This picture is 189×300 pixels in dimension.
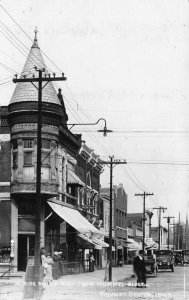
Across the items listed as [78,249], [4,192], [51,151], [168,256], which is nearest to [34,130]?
[51,151]

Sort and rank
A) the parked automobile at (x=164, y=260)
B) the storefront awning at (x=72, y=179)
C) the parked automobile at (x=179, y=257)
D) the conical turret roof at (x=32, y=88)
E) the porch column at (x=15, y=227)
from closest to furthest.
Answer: the porch column at (x=15, y=227) → the conical turret roof at (x=32, y=88) → the storefront awning at (x=72, y=179) → the parked automobile at (x=164, y=260) → the parked automobile at (x=179, y=257)

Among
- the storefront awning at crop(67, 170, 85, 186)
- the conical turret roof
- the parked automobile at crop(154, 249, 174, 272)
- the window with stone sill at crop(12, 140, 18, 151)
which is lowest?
the parked automobile at crop(154, 249, 174, 272)

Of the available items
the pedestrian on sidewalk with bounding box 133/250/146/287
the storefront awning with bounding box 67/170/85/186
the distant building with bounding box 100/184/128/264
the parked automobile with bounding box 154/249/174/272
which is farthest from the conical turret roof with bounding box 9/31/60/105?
the distant building with bounding box 100/184/128/264

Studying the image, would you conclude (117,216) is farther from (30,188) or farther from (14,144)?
(30,188)

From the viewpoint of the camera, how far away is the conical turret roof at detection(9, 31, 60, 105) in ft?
106

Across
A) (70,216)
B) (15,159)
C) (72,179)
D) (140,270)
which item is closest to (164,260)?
(72,179)

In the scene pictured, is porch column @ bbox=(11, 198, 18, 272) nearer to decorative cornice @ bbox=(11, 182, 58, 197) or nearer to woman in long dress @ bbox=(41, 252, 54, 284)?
decorative cornice @ bbox=(11, 182, 58, 197)

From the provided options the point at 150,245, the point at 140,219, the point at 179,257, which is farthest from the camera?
the point at 140,219

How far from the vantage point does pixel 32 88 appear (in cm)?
3259

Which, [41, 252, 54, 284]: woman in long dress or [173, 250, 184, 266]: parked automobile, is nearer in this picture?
[41, 252, 54, 284]: woman in long dress

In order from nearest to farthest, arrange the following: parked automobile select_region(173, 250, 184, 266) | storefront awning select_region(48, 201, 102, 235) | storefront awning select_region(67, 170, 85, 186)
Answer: storefront awning select_region(48, 201, 102, 235) → storefront awning select_region(67, 170, 85, 186) → parked automobile select_region(173, 250, 184, 266)

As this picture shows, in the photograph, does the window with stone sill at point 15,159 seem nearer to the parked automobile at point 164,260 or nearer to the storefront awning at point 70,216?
the storefront awning at point 70,216

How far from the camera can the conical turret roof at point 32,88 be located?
32406 millimetres

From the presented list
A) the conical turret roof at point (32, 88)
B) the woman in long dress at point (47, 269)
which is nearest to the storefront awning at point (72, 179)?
the conical turret roof at point (32, 88)
